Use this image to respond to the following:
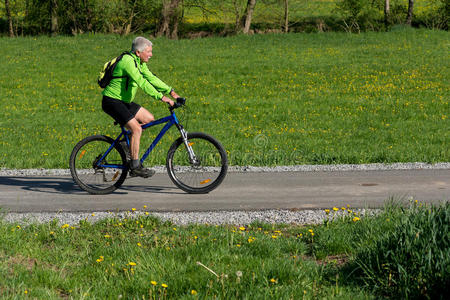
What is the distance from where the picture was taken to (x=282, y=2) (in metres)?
34.8

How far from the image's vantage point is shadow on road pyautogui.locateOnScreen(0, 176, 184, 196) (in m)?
7.98

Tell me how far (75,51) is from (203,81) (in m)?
10.2

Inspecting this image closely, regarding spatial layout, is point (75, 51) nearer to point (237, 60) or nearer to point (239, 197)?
point (237, 60)

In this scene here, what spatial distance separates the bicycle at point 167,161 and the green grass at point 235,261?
1931 millimetres

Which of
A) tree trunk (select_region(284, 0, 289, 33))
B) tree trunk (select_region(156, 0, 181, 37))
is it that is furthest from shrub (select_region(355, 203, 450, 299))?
tree trunk (select_region(284, 0, 289, 33))

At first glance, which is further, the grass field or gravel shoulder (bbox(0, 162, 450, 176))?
the grass field

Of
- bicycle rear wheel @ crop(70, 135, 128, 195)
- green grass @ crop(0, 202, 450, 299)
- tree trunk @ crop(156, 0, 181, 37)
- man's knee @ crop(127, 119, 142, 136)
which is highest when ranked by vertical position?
tree trunk @ crop(156, 0, 181, 37)

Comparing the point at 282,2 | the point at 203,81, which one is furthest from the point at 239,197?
the point at 282,2

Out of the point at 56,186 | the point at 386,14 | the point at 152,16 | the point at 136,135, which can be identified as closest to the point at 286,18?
the point at 386,14

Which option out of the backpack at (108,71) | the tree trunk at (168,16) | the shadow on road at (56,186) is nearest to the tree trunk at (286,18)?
the tree trunk at (168,16)

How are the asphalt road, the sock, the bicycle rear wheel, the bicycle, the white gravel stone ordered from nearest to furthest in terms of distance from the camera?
the white gravel stone → the asphalt road → the bicycle → the sock → the bicycle rear wheel

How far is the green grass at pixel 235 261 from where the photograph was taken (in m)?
3.91

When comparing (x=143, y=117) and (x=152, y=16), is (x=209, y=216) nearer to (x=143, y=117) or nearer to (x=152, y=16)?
(x=143, y=117)

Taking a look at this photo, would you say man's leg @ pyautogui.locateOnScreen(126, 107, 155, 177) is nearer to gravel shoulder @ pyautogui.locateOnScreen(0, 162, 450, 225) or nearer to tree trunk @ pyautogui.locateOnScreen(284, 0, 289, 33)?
gravel shoulder @ pyautogui.locateOnScreen(0, 162, 450, 225)
